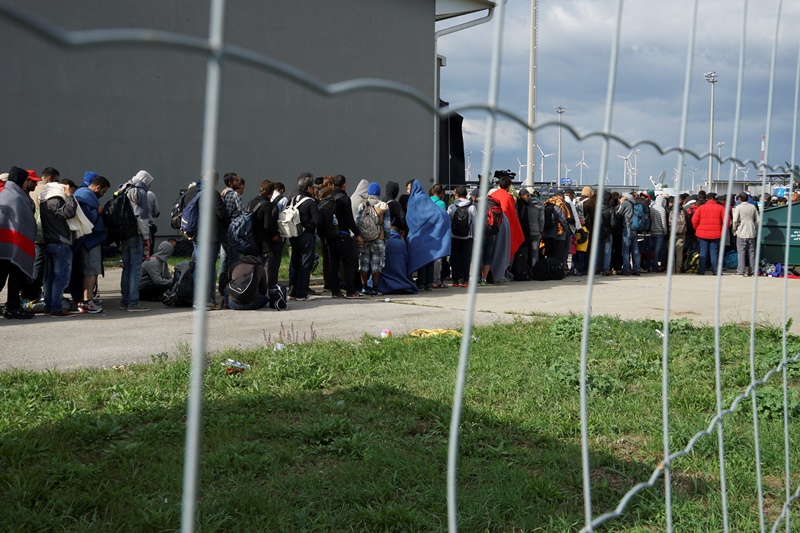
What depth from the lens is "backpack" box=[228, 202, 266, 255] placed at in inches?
428

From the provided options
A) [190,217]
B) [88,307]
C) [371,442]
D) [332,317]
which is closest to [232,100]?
[190,217]

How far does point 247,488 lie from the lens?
4156 mm

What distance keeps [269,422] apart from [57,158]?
14616 mm

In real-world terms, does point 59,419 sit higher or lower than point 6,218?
lower

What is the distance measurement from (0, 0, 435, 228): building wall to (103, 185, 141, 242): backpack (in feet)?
18.3

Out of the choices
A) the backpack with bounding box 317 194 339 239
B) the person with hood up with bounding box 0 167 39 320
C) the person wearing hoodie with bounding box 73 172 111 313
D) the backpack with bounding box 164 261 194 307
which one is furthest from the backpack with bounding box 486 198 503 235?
the person with hood up with bounding box 0 167 39 320

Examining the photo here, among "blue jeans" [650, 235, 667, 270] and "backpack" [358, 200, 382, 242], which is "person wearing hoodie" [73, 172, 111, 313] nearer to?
"backpack" [358, 200, 382, 242]

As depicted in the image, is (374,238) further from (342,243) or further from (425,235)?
(425,235)

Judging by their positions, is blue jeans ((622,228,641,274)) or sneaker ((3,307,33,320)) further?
blue jeans ((622,228,641,274))

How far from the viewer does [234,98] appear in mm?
20484

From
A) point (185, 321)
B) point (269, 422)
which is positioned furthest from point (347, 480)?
point (185, 321)

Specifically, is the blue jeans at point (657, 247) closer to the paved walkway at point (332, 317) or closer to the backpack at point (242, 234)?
the paved walkway at point (332, 317)

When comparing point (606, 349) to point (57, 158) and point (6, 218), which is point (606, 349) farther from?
point (57, 158)

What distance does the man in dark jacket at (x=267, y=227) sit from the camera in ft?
37.1
